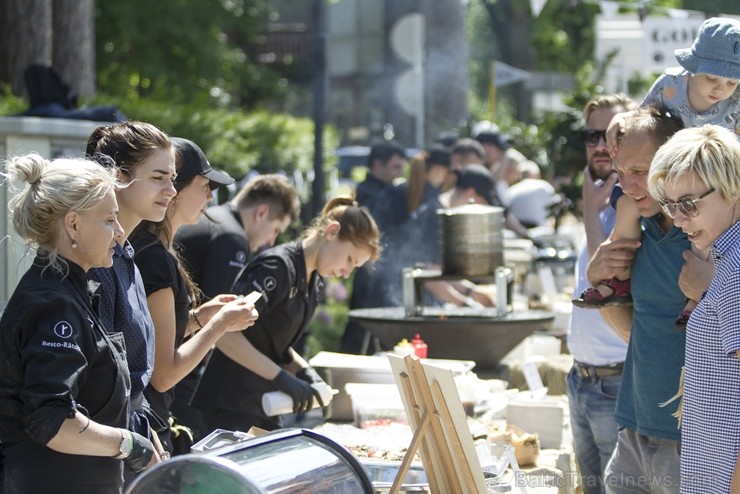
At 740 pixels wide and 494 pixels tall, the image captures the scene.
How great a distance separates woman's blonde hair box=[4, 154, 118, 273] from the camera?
2734 mm

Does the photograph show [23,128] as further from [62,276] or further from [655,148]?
[655,148]

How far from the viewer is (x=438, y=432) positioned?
125 inches

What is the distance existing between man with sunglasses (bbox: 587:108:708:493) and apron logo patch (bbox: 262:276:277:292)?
139 cm

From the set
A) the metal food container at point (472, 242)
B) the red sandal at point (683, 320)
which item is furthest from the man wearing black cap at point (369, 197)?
the red sandal at point (683, 320)

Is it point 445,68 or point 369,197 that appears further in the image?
point 445,68

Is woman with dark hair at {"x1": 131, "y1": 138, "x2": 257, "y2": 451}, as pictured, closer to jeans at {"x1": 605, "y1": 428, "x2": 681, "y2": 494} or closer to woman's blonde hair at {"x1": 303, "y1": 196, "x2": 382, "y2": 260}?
woman's blonde hair at {"x1": 303, "y1": 196, "x2": 382, "y2": 260}

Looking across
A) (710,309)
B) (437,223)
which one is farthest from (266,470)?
(437,223)

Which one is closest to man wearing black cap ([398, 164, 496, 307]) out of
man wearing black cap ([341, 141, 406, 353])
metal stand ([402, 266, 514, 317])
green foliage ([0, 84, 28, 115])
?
man wearing black cap ([341, 141, 406, 353])

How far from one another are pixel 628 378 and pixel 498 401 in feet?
6.09

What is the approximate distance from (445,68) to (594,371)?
13.9 meters

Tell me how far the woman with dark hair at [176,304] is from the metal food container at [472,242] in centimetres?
269

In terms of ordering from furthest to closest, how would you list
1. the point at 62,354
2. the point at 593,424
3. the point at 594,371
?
1. the point at 594,371
2. the point at 593,424
3. the point at 62,354

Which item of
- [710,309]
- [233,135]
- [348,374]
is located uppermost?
[233,135]

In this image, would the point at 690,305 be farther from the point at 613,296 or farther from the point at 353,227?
the point at 353,227
